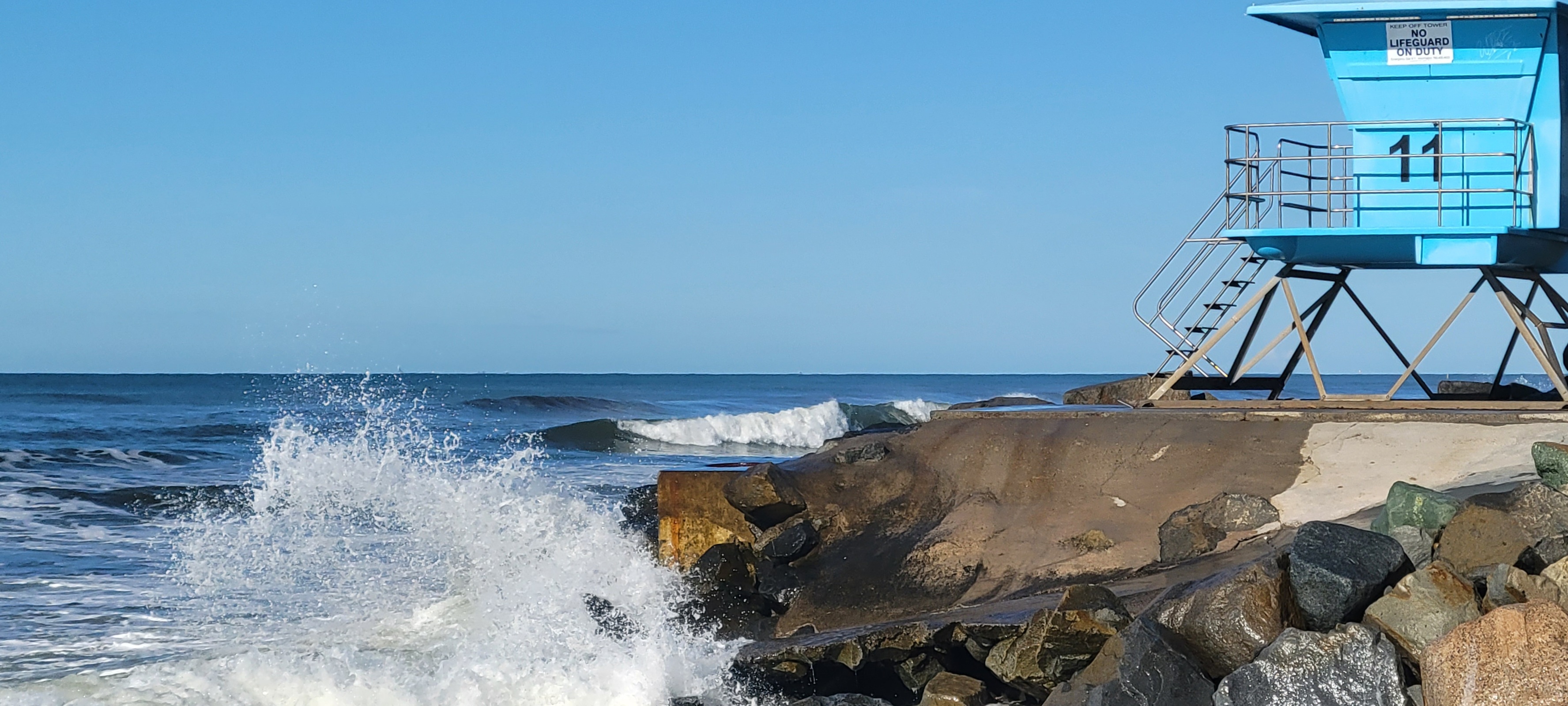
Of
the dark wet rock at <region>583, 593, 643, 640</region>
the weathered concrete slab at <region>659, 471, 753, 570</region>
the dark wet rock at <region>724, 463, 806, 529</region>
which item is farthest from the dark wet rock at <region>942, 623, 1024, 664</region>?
the weathered concrete slab at <region>659, 471, 753, 570</region>

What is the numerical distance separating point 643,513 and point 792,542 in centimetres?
212

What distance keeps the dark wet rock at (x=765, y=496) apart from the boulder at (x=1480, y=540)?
13.8 feet

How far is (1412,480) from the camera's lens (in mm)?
7977

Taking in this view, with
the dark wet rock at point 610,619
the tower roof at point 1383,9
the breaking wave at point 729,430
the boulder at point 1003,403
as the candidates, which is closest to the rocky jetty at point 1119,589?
the dark wet rock at point 610,619

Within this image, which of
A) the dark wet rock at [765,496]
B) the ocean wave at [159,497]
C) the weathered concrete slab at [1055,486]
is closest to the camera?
the weathered concrete slab at [1055,486]

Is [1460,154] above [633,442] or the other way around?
A: above

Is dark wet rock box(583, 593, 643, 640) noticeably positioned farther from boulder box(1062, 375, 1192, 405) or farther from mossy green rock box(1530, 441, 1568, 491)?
boulder box(1062, 375, 1192, 405)

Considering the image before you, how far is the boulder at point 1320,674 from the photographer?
201 inches

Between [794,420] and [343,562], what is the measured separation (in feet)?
76.5

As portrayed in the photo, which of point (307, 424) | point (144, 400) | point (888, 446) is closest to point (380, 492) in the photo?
point (888, 446)

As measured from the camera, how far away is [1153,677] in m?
5.38

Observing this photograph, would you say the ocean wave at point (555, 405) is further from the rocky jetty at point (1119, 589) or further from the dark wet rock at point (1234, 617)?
the dark wet rock at point (1234, 617)

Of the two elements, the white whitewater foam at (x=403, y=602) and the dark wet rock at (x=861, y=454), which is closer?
the white whitewater foam at (x=403, y=602)

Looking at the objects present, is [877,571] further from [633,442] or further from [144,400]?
[144,400]
